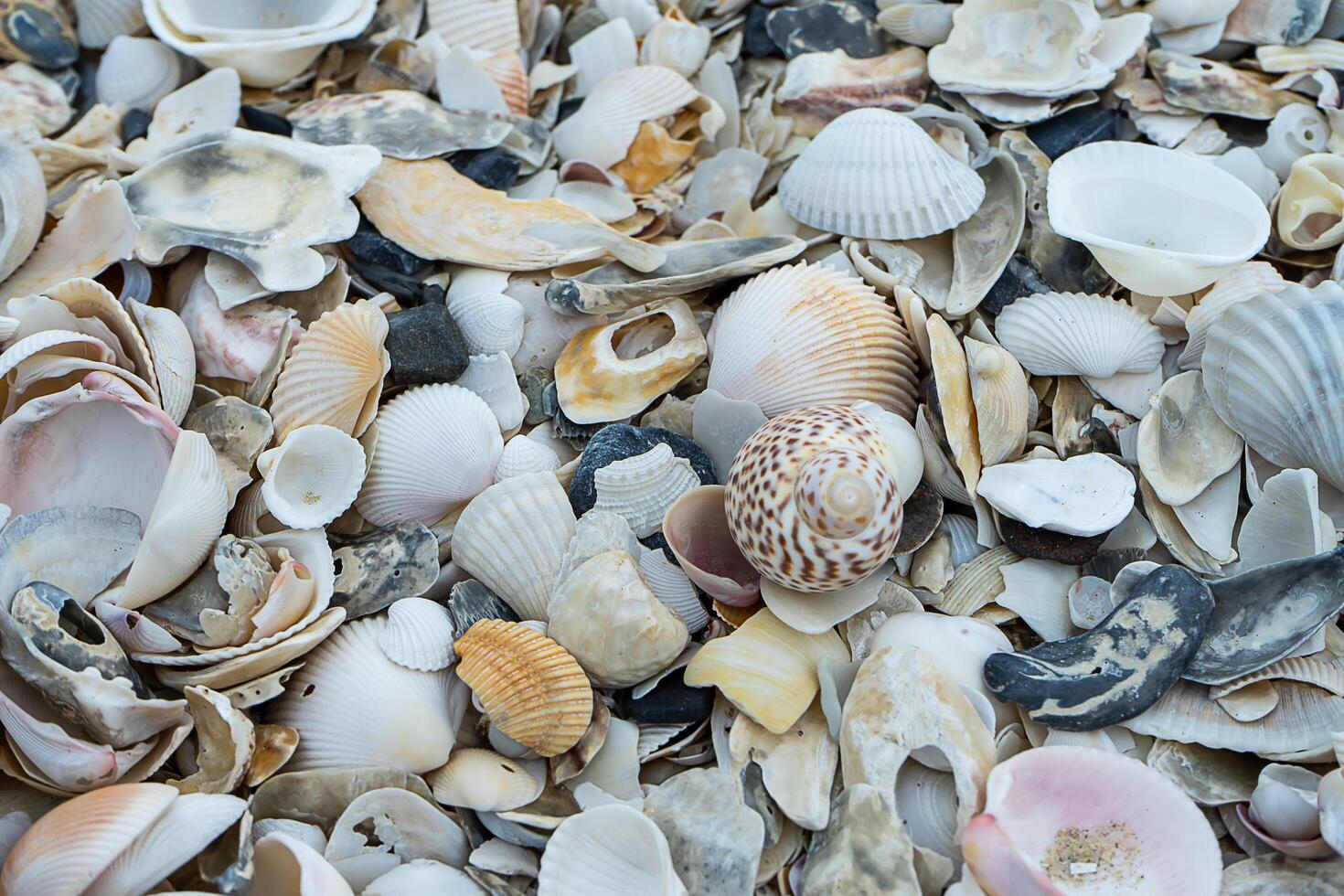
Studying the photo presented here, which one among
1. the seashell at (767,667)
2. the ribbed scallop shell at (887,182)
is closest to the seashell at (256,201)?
the ribbed scallop shell at (887,182)

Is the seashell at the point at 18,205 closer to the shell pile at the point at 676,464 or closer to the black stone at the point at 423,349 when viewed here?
the shell pile at the point at 676,464

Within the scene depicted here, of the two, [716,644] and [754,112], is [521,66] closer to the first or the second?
[754,112]

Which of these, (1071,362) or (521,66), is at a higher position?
(521,66)

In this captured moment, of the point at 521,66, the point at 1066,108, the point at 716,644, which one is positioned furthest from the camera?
the point at 521,66

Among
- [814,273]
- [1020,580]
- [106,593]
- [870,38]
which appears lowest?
[1020,580]

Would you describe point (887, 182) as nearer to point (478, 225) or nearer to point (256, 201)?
point (478, 225)

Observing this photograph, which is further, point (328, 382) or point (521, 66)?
point (521, 66)

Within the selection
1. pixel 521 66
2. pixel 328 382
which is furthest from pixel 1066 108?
pixel 328 382

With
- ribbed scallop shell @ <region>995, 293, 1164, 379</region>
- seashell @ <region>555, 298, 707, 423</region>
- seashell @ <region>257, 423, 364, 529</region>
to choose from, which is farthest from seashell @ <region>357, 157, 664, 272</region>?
ribbed scallop shell @ <region>995, 293, 1164, 379</region>

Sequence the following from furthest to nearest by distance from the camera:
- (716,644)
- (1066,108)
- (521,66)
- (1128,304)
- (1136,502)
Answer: (521,66) < (1066,108) < (1128,304) < (1136,502) < (716,644)
